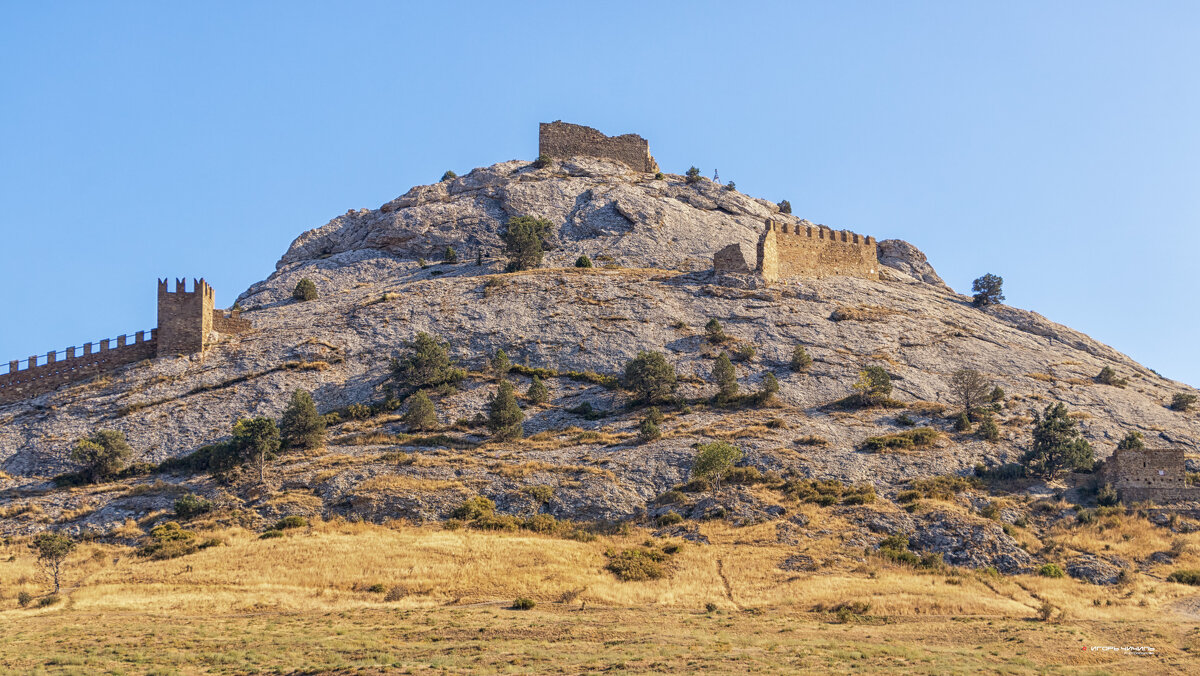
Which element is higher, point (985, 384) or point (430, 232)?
point (430, 232)

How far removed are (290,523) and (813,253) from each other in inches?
2120

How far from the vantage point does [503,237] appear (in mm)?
94938

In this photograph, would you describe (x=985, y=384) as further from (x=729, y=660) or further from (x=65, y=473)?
(x=65, y=473)

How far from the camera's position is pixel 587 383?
236 feet

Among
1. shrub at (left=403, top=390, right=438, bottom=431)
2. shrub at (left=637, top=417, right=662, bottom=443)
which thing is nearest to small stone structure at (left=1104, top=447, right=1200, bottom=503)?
shrub at (left=637, top=417, right=662, bottom=443)

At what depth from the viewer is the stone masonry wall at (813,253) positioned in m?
88.7

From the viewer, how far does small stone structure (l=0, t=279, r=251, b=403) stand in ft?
239

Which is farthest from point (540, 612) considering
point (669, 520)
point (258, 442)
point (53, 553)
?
point (258, 442)

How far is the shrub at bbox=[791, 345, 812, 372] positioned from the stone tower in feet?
132

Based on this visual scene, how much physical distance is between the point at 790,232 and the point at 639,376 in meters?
28.8

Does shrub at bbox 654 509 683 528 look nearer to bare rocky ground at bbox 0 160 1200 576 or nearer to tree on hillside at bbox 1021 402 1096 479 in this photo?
bare rocky ground at bbox 0 160 1200 576

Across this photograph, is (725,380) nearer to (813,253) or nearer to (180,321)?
(813,253)

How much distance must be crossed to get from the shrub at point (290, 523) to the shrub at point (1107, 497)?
39.4 m

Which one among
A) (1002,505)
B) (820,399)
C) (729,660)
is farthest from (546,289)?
(729,660)
